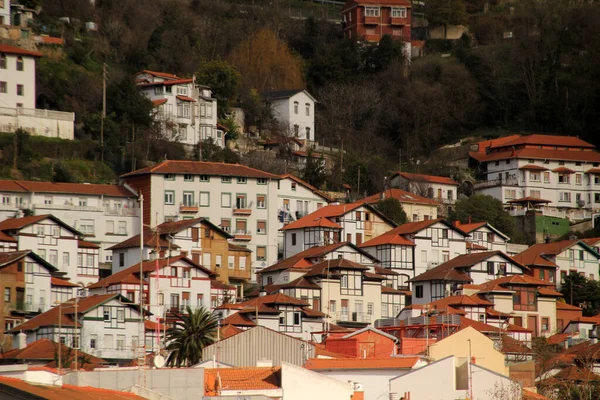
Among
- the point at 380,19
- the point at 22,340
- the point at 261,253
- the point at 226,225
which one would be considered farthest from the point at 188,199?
the point at 380,19

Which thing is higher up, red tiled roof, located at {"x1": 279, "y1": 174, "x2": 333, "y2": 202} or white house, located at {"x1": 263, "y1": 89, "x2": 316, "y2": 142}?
white house, located at {"x1": 263, "y1": 89, "x2": 316, "y2": 142}

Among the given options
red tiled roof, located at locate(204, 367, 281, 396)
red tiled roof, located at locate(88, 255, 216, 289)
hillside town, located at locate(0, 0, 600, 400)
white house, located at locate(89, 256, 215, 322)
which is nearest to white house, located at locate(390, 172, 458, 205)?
hillside town, located at locate(0, 0, 600, 400)

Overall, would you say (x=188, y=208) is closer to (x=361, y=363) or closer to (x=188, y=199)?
(x=188, y=199)

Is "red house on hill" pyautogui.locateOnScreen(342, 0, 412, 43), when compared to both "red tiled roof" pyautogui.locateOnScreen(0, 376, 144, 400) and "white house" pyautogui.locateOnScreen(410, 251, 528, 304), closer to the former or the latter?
"white house" pyautogui.locateOnScreen(410, 251, 528, 304)

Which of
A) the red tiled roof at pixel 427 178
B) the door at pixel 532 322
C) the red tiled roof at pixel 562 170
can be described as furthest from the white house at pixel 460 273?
the red tiled roof at pixel 562 170

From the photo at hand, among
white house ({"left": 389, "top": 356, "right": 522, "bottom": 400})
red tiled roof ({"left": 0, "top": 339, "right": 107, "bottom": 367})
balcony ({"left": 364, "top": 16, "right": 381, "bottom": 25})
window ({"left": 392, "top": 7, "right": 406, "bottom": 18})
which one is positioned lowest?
red tiled roof ({"left": 0, "top": 339, "right": 107, "bottom": 367})
